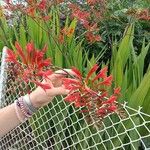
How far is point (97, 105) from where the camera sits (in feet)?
4.98

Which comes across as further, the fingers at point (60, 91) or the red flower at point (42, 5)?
the red flower at point (42, 5)

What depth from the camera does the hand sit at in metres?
1.69

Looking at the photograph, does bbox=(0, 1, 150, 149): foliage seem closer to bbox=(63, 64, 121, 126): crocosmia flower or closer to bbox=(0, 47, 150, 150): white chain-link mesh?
bbox=(0, 47, 150, 150): white chain-link mesh

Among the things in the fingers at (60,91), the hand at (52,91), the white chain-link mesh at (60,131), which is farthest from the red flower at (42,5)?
the fingers at (60,91)

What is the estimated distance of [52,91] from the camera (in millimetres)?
1769

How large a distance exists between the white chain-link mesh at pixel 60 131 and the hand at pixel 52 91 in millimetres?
269

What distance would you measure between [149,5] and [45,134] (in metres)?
2.12

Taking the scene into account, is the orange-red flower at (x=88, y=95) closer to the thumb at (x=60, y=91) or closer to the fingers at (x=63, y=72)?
the fingers at (x=63, y=72)

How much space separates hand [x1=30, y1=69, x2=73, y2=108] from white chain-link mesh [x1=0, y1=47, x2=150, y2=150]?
27cm

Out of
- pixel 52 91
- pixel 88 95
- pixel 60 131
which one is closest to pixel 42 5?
pixel 60 131

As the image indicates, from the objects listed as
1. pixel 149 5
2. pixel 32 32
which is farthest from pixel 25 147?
pixel 149 5

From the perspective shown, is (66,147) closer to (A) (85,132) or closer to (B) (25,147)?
(A) (85,132)

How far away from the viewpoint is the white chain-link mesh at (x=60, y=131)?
86.2 inches

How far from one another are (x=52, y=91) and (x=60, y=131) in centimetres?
61
